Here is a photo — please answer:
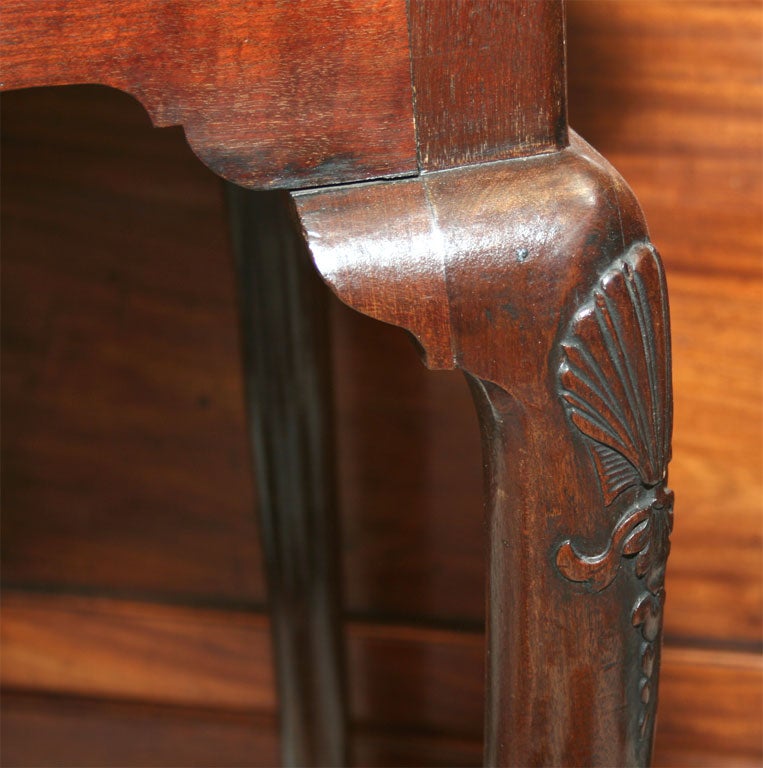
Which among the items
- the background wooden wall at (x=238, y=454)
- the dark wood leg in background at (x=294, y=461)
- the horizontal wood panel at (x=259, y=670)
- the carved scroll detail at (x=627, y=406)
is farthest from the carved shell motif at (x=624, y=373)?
the horizontal wood panel at (x=259, y=670)

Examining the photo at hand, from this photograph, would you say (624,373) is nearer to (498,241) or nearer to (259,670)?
(498,241)

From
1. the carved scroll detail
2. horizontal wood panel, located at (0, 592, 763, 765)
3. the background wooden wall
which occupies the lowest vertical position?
horizontal wood panel, located at (0, 592, 763, 765)

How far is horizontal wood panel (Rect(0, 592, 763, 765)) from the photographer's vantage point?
3.11 feet

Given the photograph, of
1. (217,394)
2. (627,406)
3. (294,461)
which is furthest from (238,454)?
(627,406)

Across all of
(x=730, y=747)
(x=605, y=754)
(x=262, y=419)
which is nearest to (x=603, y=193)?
(x=605, y=754)

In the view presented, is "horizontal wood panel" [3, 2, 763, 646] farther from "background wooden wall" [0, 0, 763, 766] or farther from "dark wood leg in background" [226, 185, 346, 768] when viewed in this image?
"dark wood leg in background" [226, 185, 346, 768]

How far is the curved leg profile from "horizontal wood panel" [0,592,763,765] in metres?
0.53

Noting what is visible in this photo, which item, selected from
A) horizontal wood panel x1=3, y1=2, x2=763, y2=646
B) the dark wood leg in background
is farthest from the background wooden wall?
the dark wood leg in background

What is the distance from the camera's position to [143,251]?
36.2 inches

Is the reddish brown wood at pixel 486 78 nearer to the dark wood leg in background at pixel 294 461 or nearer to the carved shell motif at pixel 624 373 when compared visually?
the carved shell motif at pixel 624 373

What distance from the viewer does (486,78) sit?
15.2 inches

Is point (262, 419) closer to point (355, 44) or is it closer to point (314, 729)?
point (314, 729)

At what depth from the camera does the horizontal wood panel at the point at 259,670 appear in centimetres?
95

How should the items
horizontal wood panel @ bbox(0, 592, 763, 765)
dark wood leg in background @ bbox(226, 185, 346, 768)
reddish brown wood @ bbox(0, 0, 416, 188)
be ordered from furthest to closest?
horizontal wood panel @ bbox(0, 592, 763, 765), dark wood leg in background @ bbox(226, 185, 346, 768), reddish brown wood @ bbox(0, 0, 416, 188)
